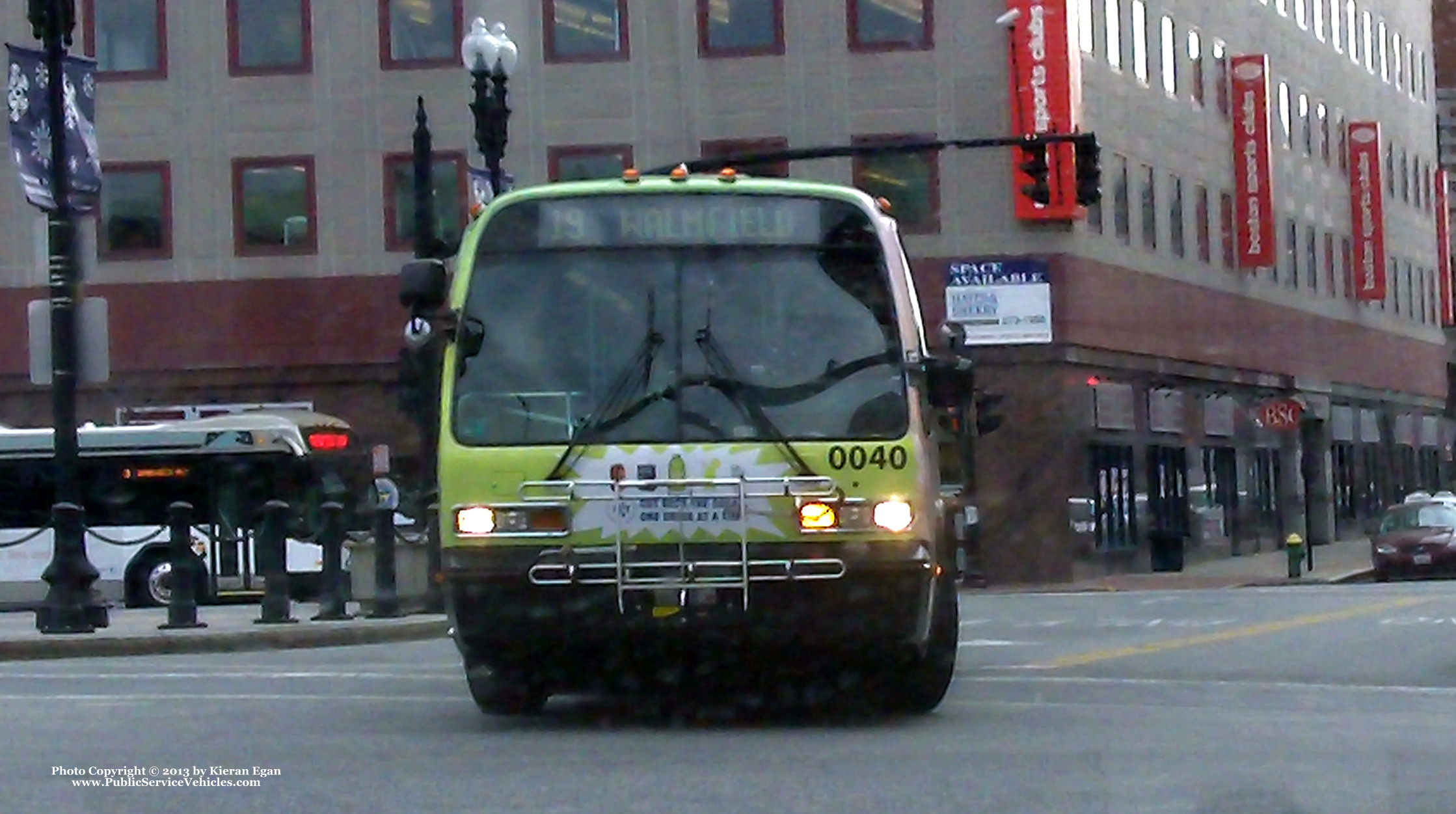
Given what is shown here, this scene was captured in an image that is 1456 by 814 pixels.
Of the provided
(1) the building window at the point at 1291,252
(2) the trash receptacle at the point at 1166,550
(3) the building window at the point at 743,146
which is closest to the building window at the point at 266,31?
(3) the building window at the point at 743,146

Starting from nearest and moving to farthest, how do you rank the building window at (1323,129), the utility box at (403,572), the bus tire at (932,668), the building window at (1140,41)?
the bus tire at (932,668), the utility box at (403,572), the building window at (1140,41), the building window at (1323,129)

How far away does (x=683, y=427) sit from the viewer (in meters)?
13.1

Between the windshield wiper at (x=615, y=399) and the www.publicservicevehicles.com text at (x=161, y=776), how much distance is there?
95.4 inches

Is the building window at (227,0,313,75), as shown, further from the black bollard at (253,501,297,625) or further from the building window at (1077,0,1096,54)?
the black bollard at (253,501,297,625)

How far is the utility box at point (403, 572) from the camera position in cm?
2880

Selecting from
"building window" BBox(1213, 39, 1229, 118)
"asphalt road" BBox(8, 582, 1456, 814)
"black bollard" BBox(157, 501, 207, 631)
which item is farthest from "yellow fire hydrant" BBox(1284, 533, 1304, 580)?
"black bollard" BBox(157, 501, 207, 631)

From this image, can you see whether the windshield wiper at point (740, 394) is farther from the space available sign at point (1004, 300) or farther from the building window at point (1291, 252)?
the building window at point (1291, 252)

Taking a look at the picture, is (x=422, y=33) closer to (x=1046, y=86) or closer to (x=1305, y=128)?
(x=1046, y=86)

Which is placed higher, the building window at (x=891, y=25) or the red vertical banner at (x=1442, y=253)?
the building window at (x=891, y=25)

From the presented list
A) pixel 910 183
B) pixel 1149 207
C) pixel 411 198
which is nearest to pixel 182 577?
pixel 411 198

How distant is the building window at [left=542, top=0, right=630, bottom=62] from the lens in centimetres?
4456

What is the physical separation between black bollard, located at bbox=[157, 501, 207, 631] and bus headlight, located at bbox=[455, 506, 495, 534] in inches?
482

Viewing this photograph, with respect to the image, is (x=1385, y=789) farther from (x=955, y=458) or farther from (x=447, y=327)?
(x=955, y=458)

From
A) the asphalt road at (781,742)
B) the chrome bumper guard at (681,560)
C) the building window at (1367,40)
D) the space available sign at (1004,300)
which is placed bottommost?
the asphalt road at (781,742)
